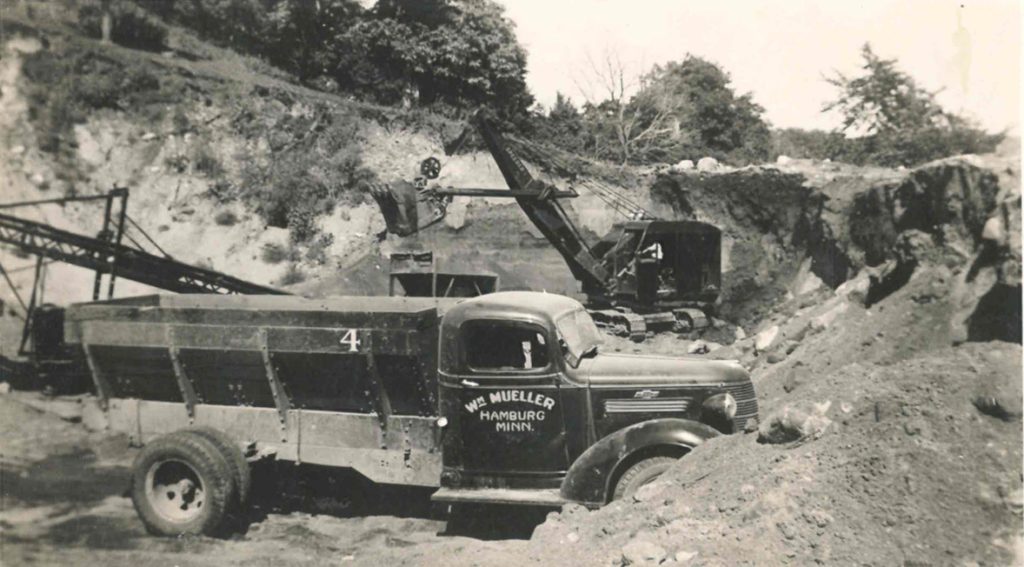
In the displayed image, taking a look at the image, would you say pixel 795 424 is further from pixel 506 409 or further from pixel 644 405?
pixel 506 409

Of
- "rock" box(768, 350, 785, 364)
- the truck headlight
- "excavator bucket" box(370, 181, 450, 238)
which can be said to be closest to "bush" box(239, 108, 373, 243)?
"excavator bucket" box(370, 181, 450, 238)

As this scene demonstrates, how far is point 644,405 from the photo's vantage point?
18.2ft

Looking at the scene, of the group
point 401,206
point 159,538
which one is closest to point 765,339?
point 401,206

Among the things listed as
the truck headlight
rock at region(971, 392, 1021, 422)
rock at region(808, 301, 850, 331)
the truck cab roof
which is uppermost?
the truck cab roof

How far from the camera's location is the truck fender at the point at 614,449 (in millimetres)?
5309

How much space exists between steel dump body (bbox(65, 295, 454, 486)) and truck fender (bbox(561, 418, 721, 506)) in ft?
3.52

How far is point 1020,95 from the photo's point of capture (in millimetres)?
5070

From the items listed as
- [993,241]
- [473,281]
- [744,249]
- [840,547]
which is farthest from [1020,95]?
[744,249]

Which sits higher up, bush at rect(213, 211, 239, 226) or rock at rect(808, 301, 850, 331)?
bush at rect(213, 211, 239, 226)

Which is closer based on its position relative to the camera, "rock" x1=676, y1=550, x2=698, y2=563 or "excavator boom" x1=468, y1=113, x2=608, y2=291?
"rock" x1=676, y1=550, x2=698, y2=563

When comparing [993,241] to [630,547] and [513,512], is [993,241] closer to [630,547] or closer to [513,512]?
[630,547]

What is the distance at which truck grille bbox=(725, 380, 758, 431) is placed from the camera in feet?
18.9

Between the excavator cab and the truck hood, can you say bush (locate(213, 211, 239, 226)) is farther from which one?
the truck hood

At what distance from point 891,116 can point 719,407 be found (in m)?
15.7
